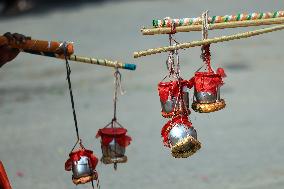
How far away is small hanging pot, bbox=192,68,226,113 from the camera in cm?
466

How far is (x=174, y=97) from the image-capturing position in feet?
15.3

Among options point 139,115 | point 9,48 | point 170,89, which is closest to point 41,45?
point 9,48

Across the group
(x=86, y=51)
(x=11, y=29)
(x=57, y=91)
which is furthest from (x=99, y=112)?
(x=11, y=29)

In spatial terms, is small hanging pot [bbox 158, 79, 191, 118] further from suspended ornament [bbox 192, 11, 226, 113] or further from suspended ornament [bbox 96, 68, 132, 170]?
suspended ornament [bbox 96, 68, 132, 170]

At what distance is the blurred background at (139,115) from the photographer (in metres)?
7.28

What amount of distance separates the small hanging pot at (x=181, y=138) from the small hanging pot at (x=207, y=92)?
0.16 m

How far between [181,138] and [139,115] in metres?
4.87

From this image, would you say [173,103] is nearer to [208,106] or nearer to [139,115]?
[208,106]

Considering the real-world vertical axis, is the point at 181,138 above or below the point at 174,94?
below

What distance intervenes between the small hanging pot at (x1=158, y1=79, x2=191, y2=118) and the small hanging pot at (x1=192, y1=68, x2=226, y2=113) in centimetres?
8

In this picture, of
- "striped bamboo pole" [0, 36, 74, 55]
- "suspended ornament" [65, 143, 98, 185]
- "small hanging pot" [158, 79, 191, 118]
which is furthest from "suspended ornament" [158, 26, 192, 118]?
"striped bamboo pole" [0, 36, 74, 55]

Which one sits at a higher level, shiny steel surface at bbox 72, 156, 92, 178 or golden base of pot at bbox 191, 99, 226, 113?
golden base of pot at bbox 191, 99, 226, 113

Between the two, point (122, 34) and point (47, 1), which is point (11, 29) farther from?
point (47, 1)

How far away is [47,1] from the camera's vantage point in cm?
2030
